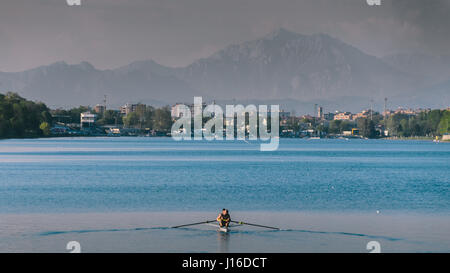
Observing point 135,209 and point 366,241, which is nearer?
point 366,241

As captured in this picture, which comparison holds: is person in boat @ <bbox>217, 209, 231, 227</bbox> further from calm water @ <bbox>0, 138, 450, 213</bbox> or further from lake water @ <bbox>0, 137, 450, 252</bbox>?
calm water @ <bbox>0, 138, 450, 213</bbox>

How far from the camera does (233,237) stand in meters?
29.8

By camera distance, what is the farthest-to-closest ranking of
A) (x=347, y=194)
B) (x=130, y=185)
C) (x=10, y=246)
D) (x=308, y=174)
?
(x=308, y=174) → (x=130, y=185) → (x=347, y=194) → (x=10, y=246)

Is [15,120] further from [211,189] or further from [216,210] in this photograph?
[216,210]

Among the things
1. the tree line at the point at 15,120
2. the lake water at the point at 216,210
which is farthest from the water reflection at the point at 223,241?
the tree line at the point at 15,120

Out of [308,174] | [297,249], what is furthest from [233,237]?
[308,174]

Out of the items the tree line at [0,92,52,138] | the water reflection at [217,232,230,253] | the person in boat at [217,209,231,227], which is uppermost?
the tree line at [0,92,52,138]

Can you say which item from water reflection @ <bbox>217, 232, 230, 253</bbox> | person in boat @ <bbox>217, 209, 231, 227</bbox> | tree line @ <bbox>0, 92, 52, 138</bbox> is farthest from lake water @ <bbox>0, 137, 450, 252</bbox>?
tree line @ <bbox>0, 92, 52, 138</bbox>

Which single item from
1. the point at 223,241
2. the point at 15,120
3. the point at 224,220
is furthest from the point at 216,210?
the point at 15,120

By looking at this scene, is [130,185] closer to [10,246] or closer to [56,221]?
[56,221]

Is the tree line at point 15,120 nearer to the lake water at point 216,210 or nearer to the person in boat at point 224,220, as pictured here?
the lake water at point 216,210
